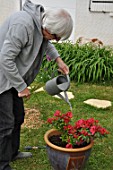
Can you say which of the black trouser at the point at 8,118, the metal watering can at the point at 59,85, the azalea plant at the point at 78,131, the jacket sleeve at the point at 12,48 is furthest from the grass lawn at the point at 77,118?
the jacket sleeve at the point at 12,48

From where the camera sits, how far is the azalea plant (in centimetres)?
248

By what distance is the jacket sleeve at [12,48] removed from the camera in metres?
2.17

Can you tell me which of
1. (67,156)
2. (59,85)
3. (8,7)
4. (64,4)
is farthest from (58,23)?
(8,7)

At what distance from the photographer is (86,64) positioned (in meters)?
5.49

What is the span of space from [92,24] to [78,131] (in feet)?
16.6

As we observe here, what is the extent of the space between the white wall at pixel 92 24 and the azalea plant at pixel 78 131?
15.7 ft

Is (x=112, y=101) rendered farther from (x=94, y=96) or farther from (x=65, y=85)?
(x=65, y=85)

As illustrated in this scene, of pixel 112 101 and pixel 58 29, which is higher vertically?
pixel 58 29

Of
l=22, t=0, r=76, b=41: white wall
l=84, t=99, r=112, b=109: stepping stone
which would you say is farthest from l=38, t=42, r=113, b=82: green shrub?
l=22, t=0, r=76, b=41: white wall

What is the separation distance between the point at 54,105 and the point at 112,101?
3.00 ft

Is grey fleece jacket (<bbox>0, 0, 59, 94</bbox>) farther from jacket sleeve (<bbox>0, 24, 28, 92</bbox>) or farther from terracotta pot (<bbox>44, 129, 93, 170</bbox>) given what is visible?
terracotta pot (<bbox>44, 129, 93, 170</bbox>)

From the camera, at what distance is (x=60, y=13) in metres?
2.17

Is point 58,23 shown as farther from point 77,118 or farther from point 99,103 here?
point 99,103

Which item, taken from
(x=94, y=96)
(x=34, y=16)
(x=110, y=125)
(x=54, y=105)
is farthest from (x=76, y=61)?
(x=34, y=16)
